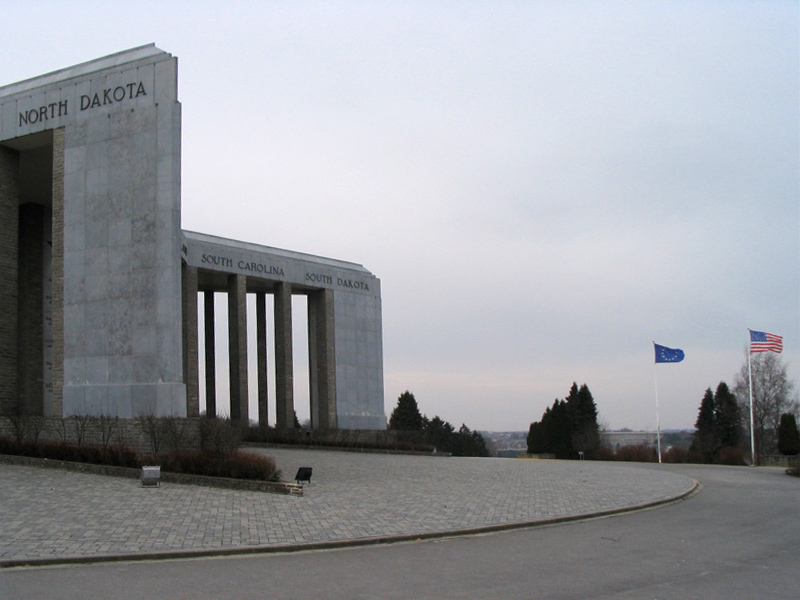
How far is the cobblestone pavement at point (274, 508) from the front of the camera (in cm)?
1110

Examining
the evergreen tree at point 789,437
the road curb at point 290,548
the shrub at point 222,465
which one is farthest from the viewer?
the evergreen tree at point 789,437

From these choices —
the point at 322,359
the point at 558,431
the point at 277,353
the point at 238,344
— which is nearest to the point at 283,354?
the point at 277,353

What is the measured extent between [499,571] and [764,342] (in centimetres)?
2783

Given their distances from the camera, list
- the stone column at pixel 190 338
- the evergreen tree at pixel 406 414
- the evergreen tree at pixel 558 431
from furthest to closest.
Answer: the evergreen tree at pixel 406 414 < the evergreen tree at pixel 558 431 < the stone column at pixel 190 338

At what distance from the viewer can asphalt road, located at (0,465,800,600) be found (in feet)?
27.5

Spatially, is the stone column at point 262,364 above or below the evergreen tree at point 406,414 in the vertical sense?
above

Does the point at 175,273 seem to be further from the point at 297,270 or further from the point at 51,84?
the point at 297,270

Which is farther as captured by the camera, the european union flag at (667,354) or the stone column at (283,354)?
the stone column at (283,354)

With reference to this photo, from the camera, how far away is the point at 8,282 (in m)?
25.2

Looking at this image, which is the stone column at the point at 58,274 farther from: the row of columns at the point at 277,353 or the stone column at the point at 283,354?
the stone column at the point at 283,354

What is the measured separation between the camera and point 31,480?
54.7 ft

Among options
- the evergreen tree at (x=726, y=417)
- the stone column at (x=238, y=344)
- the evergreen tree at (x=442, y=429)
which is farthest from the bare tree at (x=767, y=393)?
the stone column at (x=238, y=344)

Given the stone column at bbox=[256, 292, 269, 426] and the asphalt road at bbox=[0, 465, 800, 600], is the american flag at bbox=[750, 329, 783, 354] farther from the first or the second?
the stone column at bbox=[256, 292, 269, 426]

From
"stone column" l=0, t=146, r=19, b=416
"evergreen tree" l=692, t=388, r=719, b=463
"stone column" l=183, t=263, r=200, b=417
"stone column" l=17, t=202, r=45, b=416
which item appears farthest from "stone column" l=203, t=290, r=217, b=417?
"evergreen tree" l=692, t=388, r=719, b=463
